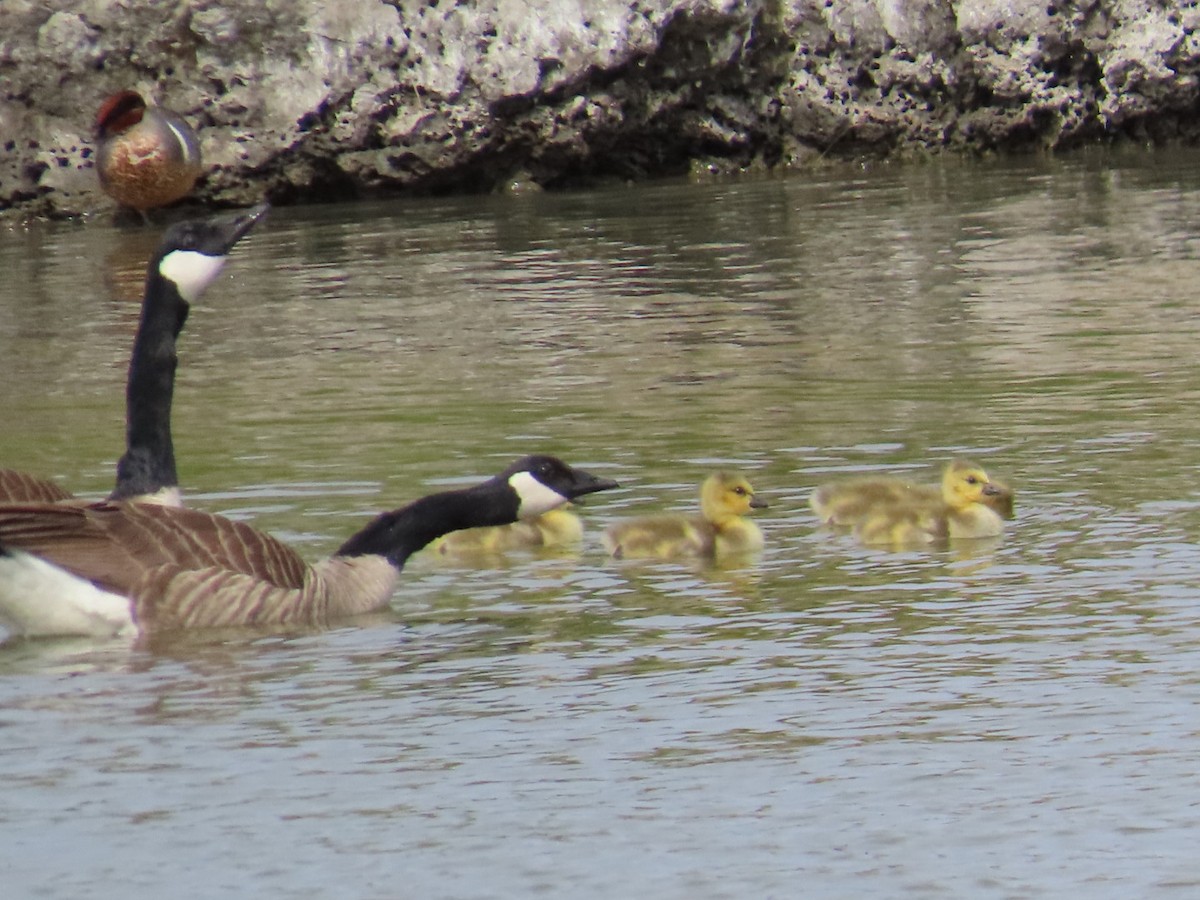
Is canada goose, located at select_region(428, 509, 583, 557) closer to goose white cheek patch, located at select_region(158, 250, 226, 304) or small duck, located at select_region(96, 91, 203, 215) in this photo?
goose white cheek patch, located at select_region(158, 250, 226, 304)

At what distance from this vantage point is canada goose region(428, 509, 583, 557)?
7.90 meters

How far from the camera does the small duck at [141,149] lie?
18.4 metres

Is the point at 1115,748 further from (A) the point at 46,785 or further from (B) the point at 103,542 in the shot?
(B) the point at 103,542

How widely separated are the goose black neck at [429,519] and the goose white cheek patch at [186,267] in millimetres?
1261

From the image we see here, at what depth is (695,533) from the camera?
747 cm

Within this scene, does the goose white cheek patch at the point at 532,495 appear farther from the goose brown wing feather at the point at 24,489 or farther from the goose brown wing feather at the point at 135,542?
the goose brown wing feather at the point at 24,489

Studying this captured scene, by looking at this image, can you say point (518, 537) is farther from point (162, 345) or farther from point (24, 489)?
point (24, 489)

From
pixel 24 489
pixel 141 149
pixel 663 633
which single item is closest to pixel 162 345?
pixel 24 489

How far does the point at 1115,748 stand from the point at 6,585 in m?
2.96

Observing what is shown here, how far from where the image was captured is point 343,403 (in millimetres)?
10445

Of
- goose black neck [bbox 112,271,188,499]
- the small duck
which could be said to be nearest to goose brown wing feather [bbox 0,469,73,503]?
goose black neck [bbox 112,271,188,499]

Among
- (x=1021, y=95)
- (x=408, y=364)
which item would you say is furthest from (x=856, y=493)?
(x=1021, y=95)

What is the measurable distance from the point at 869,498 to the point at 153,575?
7.74 ft

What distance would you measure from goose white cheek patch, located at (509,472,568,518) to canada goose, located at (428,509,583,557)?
61 centimetres
